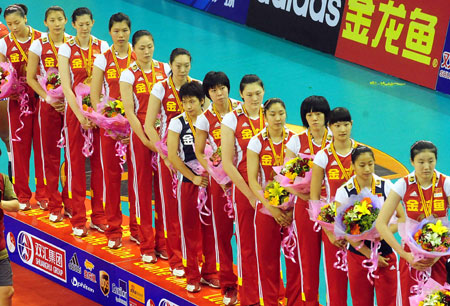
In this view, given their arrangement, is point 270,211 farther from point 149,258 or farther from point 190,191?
point 149,258

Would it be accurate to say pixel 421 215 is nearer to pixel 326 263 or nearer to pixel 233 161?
pixel 326 263

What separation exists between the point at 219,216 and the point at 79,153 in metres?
2.01

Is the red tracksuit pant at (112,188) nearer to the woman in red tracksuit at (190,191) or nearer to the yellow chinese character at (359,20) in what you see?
the woman in red tracksuit at (190,191)

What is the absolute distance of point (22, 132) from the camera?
31.7 ft

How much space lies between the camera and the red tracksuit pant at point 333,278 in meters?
6.98

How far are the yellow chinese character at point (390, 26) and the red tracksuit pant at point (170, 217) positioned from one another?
6.93m

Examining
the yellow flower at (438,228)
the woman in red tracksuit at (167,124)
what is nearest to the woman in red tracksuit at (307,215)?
the yellow flower at (438,228)

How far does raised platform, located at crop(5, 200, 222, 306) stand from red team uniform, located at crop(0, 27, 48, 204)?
0.28 meters

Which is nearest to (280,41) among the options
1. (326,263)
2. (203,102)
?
(203,102)

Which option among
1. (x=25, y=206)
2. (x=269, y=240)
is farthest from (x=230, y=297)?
(x=25, y=206)

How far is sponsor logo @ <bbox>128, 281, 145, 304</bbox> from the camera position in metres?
8.35

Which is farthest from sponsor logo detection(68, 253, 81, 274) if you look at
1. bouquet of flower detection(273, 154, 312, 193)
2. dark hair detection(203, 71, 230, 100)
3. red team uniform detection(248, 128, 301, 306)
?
bouquet of flower detection(273, 154, 312, 193)

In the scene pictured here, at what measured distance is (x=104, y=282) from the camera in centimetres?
880

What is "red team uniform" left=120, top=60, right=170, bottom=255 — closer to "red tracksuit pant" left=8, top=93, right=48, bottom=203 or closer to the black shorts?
"red tracksuit pant" left=8, top=93, right=48, bottom=203
